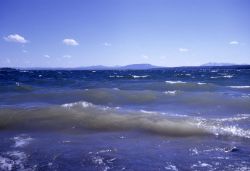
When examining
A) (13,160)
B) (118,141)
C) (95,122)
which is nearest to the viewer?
(13,160)

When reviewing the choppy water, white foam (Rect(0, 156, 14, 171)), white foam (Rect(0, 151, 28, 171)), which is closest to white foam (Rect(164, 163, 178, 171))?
the choppy water

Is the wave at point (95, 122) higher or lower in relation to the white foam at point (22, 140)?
higher

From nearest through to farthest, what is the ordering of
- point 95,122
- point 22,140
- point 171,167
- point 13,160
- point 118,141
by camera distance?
point 171,167 → point 13,160 → point 118,141 → point 22,140 → point 95,122

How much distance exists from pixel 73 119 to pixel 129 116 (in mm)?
2176

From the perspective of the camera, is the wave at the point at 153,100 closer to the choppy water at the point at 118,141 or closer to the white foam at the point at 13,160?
the choppy water at the point at 118,141

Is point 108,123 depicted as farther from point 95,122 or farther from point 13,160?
point 13,160

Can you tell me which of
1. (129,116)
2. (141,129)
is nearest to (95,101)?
(129,116)

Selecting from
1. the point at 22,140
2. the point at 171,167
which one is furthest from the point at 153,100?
the point at 171,167

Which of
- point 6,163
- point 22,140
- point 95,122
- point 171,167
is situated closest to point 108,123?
point 95,122

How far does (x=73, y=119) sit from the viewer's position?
11.1 meters

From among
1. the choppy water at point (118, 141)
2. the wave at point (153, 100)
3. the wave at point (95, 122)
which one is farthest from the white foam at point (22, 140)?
the wave at point (153, 100)

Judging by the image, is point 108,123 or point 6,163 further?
point 108,123

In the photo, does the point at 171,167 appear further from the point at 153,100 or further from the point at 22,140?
the point at 153,100

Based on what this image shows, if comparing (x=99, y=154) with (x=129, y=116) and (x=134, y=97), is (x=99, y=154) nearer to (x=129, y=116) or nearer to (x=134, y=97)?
(x=129, y=116)
